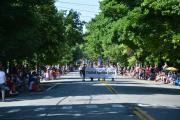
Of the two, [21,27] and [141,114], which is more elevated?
[21,27]

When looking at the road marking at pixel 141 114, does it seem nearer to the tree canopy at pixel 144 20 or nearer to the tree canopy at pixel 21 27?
the tree canopy at pixel 21 27

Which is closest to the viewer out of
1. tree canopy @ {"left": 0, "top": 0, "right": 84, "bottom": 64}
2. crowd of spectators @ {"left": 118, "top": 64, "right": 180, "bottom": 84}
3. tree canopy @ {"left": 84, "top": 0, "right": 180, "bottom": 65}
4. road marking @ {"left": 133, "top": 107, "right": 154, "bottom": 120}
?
road marking @ {"left": 133, "top": 107, "right": 154, "bottom": 120}

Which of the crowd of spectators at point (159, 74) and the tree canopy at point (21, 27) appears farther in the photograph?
the crowd of spectators at point (159, 74)

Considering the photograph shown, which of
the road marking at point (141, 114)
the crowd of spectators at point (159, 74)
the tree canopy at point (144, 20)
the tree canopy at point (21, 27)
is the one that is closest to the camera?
the road marking at point (141, 114)

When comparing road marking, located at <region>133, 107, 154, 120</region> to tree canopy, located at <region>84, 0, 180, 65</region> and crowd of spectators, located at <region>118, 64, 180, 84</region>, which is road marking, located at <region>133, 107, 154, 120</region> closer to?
tree canopy, located at <region>84, 0, 180, 65</region>

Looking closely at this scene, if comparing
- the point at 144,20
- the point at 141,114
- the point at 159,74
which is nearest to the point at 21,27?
the point at 144,20

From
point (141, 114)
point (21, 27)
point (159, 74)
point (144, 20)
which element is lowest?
point (141, 114)

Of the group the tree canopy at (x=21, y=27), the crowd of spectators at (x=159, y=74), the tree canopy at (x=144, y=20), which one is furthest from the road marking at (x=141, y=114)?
the crowd of spectators at (x=159, y=74)

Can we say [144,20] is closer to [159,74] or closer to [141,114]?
[141,114]

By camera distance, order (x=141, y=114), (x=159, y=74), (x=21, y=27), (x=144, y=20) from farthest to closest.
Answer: (x=159, y=74)
(x=144, y=20)
(x=21, y=27)
(x=141, y=114)

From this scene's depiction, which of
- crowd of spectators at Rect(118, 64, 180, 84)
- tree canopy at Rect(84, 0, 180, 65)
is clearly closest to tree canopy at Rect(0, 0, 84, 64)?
tree canopy at Rect(84, 0, 180, 65)

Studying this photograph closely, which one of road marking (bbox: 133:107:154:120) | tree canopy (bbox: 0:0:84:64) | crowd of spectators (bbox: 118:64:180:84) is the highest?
tree canopy (bbox: 0:0:84:64)

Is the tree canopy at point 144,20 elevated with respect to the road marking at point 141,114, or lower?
elevated

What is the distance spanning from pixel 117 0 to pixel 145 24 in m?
2.57
